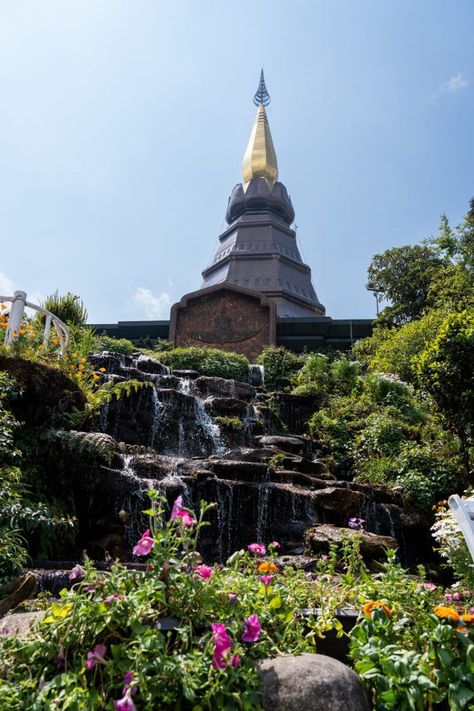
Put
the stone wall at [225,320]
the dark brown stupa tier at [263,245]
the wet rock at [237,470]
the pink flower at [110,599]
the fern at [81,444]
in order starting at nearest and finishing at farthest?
the pink flower at [110,599], the fern at [81,444], the wet rock at [237,470], the stone wall at [225,320], the dark brown stupa tier at [263,245]

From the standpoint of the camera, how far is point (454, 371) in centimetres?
959

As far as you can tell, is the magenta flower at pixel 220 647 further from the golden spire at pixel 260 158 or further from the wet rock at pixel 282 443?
the golden spire at pixel 260 158

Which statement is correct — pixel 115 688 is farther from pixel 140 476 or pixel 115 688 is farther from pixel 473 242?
pixel 473 242

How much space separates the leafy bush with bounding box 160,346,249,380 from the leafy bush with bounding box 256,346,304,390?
0.91 metres

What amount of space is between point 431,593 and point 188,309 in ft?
75.3

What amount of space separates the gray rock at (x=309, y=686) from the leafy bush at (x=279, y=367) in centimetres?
1726

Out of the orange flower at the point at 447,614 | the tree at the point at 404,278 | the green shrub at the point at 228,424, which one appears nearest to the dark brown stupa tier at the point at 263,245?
the tree at the point at 404,278

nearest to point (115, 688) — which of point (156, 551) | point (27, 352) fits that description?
point (156, 551)

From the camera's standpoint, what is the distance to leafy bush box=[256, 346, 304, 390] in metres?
20.1

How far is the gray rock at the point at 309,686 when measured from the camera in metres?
2.12

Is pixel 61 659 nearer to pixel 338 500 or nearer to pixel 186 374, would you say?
pixel 338 500

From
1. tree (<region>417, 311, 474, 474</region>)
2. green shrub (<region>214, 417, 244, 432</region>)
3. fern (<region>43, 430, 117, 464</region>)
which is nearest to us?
fern (<region>43, 430, 117, 464</region>)

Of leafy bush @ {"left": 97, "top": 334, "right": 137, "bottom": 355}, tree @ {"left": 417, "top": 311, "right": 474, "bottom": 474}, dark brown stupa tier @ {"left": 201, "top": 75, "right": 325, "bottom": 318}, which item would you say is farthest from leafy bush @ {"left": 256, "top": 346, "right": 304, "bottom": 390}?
dark brown stupa tier @ {"left": 201, "top": 75, "right": 325, "bottom": 318}

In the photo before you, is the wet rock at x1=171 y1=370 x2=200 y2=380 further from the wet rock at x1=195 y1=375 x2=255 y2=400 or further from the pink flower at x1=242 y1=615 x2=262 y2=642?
the pink flower at x1=242 y1=615 x2=262 y2=642
